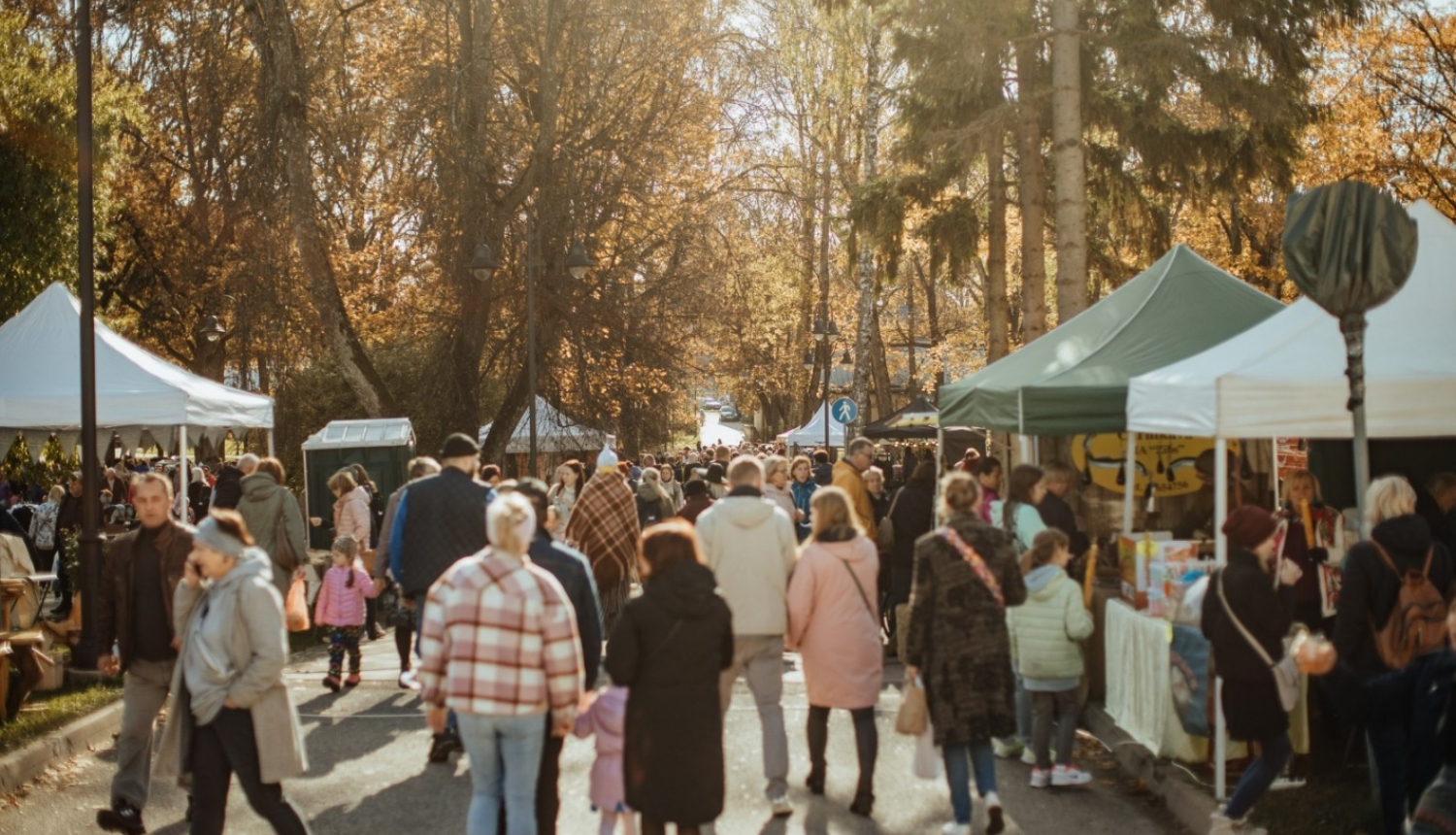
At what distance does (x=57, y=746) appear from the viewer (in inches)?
374

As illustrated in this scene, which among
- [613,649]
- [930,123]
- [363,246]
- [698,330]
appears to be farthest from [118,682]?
[363,246]

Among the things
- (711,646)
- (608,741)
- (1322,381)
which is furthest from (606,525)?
(1322,381)

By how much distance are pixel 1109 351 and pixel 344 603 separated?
650 cm

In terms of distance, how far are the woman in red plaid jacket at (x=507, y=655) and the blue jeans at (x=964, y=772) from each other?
7.16 ft

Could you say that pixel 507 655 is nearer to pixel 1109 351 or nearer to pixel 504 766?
pixel 504 766

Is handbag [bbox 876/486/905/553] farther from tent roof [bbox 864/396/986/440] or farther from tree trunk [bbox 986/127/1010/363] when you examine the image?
tent roof [bbox 864/396/986/440]

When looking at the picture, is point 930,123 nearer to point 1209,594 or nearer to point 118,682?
point 118,682

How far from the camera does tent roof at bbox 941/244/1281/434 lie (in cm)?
1140

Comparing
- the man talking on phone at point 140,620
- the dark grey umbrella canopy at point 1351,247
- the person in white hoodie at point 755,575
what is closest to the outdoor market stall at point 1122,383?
the person in white hoodie at point 755,575

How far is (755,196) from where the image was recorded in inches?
1496

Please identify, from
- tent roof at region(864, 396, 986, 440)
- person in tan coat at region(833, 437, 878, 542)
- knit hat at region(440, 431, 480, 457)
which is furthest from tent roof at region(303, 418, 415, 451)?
knit hat at region(440, 431, 480, 457)

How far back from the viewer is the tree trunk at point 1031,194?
18.2 metres

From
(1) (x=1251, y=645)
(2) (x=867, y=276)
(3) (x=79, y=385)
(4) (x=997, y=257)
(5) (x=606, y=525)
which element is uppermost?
(2) (x=867, y=276)

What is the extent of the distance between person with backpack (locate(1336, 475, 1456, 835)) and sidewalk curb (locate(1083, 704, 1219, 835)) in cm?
105
